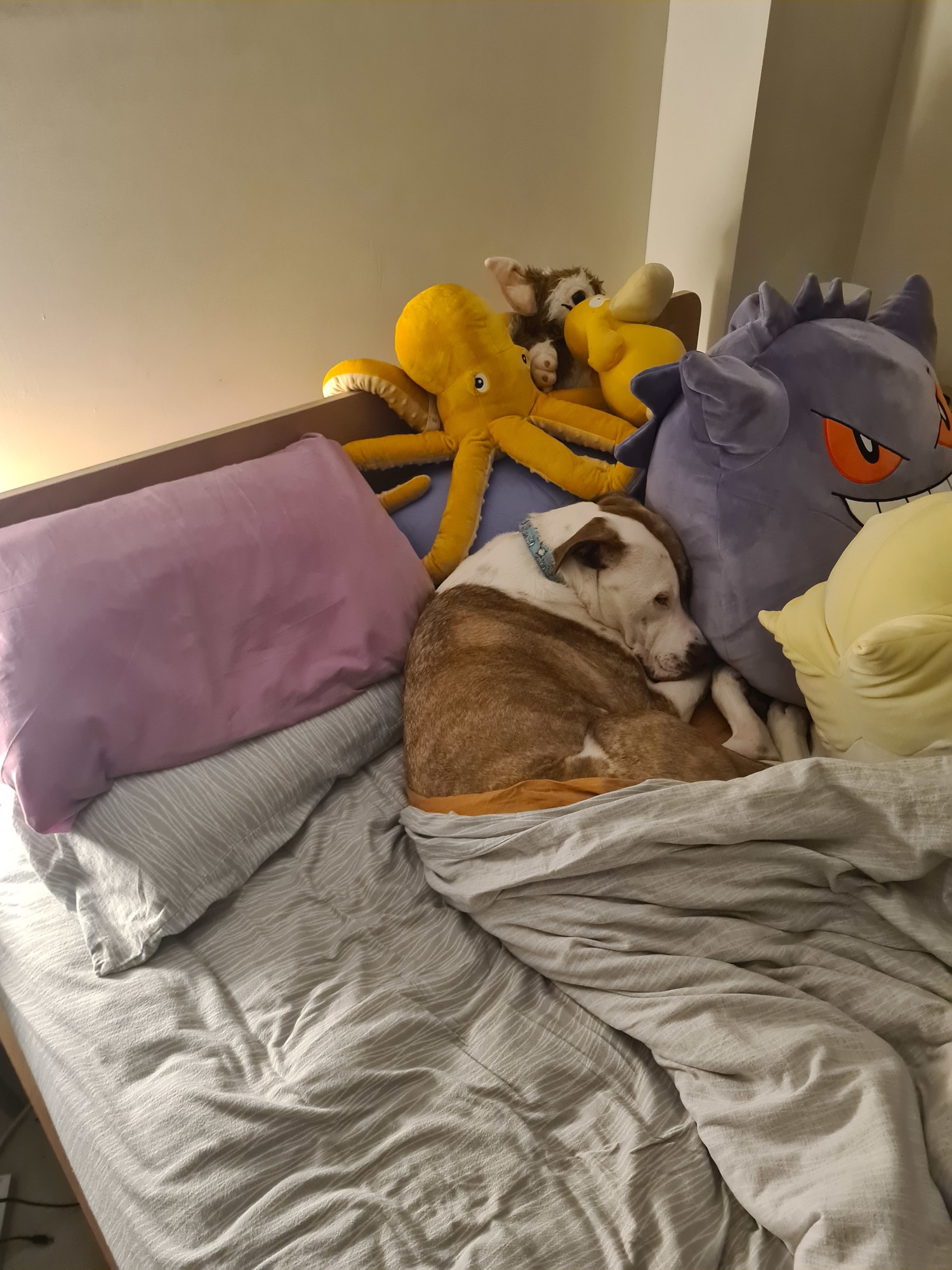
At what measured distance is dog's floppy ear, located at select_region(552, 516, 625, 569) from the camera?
4.98 ft

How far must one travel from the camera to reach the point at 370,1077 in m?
0.96

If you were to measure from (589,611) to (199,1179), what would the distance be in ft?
3.64

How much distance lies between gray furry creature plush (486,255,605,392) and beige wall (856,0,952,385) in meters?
1.06

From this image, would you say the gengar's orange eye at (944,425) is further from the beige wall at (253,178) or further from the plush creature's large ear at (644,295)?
the beige wall at (253,178)

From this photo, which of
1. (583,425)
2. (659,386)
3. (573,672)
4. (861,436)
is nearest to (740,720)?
(573,672)

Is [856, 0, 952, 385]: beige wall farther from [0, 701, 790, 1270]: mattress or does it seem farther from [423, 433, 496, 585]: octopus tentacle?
[0, 701, 790, 1270]: mattress

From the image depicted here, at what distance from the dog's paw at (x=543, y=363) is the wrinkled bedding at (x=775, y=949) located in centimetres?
110

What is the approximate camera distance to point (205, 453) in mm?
1604

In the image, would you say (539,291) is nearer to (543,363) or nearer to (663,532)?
(543,363)

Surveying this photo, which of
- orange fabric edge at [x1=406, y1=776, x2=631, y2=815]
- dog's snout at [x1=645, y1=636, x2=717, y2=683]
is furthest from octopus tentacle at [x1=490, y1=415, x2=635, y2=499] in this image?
orange fabric edge at [x1=406, y1=776, x2=631, y2=815]

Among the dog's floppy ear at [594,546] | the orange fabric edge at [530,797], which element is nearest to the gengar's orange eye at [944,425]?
the dog's floppy ear at [594,546]

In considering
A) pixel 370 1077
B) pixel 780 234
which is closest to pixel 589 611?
pixel 370 1077

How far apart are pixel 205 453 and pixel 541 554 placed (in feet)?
2.26

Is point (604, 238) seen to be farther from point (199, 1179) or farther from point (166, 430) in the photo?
point (199, 1179)
